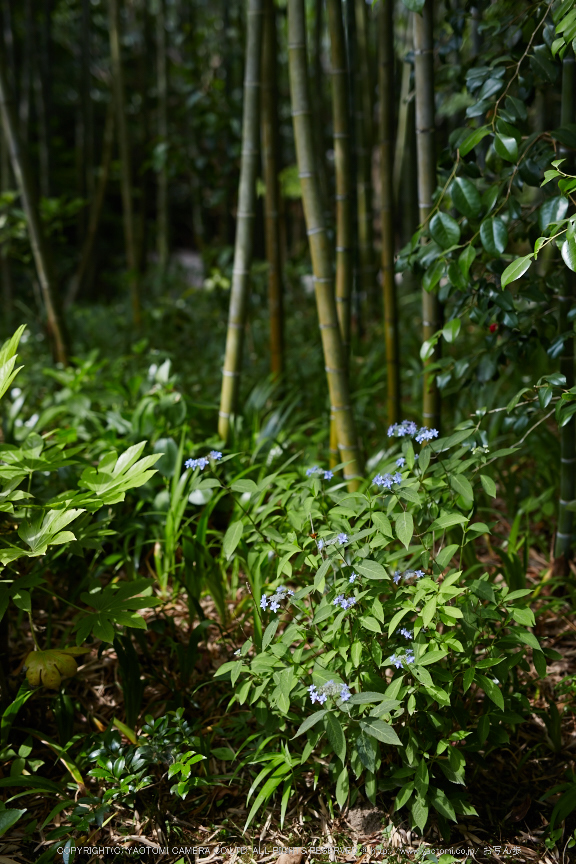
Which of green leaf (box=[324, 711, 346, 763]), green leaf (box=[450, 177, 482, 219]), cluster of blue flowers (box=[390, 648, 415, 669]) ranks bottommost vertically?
green leaf (box=[324, 711, 346, 763])

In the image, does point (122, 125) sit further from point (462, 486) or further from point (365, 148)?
point (462, 486)

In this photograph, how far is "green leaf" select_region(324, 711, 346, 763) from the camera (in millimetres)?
951

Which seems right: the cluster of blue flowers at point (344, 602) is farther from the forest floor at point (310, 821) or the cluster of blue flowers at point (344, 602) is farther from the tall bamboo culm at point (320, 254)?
the tall bamboo culm at point (320, 254)

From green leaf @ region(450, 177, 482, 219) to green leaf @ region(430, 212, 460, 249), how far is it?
0.11ft

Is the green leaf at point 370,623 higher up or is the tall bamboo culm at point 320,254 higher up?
the tall bamboo culm at point 320,254

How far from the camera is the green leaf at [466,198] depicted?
1253 mm

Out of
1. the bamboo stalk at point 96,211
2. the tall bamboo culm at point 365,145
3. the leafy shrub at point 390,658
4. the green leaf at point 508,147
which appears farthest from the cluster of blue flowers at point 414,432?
the bamboo stalk at point 96,211

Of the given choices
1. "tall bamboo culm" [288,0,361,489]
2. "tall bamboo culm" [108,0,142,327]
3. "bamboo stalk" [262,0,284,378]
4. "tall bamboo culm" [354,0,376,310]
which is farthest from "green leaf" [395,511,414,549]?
"tall bamboo culm" [108,0,142,327]

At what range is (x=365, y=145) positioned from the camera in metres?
3.46

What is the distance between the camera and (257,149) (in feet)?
5.97

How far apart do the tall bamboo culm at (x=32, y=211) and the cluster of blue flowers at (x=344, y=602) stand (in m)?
1.83

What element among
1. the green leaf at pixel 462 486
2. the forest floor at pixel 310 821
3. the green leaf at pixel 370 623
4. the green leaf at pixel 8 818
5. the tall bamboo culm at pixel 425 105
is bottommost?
the forest floor at pixel 310 821

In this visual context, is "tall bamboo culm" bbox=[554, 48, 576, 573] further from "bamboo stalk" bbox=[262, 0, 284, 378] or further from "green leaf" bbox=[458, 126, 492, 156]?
"bamboo stalk" bbox=[262, 0, 284, 378]

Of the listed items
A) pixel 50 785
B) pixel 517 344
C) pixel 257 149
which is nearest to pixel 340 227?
pixel 257 149
